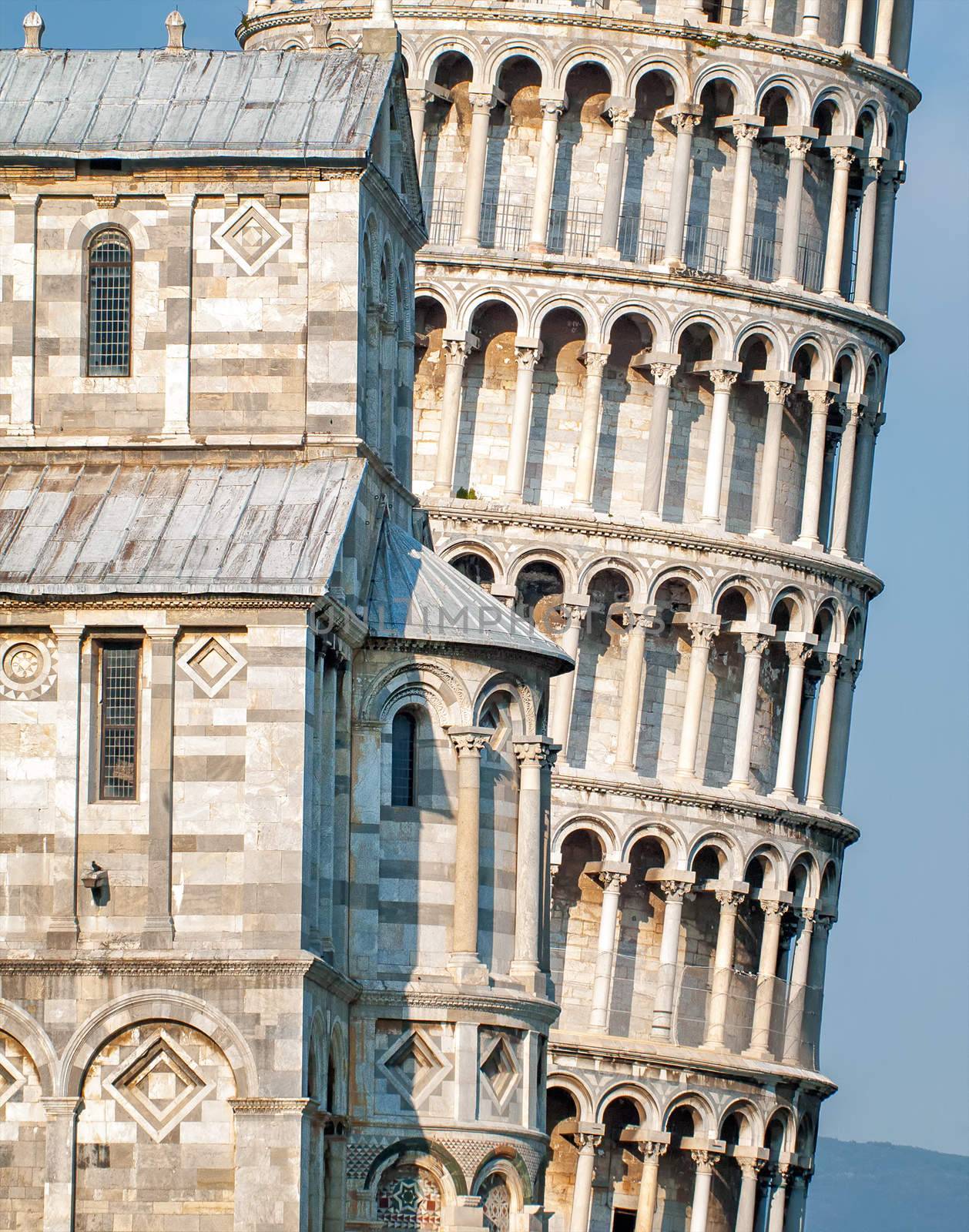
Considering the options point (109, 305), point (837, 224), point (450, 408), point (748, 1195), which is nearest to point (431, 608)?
point (109, 305)

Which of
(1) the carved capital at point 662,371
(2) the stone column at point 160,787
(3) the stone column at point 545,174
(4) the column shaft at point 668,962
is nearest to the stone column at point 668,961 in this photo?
(4) the column shaft at point 668,962

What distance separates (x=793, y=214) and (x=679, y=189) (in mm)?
2799

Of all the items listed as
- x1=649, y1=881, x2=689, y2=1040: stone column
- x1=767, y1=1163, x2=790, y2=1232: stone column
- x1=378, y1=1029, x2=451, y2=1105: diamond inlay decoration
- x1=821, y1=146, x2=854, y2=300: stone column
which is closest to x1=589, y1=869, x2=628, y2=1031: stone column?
x1=649, y1=881, x2=689, y2=1040: stone column

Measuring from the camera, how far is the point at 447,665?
232ft

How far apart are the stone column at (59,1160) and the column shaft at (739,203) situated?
41276mm

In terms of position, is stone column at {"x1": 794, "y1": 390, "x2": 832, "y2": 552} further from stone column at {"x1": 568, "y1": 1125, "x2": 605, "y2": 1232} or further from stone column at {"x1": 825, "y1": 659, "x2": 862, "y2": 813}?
stone column at {"x1": 568, "y1": 1125, "x2": 605, "y2": 1232}

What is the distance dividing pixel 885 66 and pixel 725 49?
4405mm

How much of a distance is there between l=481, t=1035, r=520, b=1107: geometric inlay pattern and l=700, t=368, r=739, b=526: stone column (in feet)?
106

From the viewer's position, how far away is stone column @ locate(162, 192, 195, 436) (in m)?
69.7

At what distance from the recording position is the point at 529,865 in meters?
71.2

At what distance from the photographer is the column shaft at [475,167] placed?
101 metres

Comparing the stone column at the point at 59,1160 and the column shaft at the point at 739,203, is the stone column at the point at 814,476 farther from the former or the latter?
the stone column at the point at 59,1160

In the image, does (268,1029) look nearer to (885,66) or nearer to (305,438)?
(305,438)

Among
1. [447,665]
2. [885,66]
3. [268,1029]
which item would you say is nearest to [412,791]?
[447,665]
